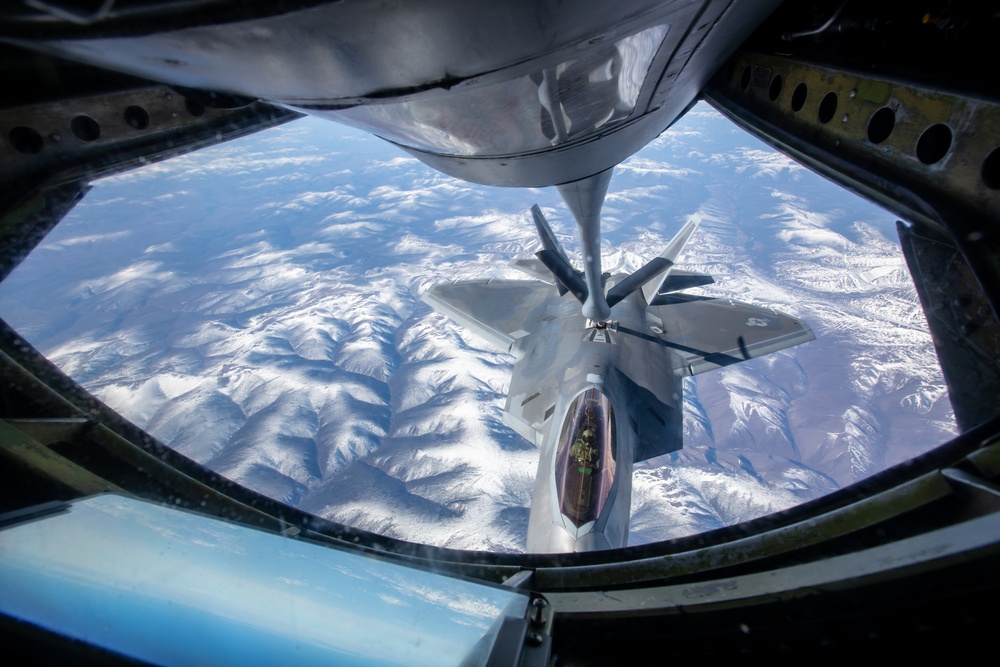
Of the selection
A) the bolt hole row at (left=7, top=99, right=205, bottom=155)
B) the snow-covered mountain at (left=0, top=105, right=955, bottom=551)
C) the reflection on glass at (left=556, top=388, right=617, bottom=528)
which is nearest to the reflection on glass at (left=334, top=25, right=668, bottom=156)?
the bolt hole row at (left=7, top=99, right=205, bottom=155)

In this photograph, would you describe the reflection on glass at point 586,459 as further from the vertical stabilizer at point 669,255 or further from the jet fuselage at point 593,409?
the vertical stabilizer at point 669,255

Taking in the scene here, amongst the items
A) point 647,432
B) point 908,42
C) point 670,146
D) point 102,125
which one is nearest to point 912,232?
point 908,42

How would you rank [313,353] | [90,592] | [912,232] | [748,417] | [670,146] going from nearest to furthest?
1. [90,592]
2. [912,232]
3. [748,417]
4. [313,353]
5. [670,146]

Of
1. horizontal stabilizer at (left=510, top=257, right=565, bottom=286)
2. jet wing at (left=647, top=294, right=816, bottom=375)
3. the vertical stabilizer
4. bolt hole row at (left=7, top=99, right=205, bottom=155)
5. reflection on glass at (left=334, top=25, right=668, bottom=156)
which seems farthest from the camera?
horizontal stabilizer at (left=510, top=257, right=565, bottom=286)

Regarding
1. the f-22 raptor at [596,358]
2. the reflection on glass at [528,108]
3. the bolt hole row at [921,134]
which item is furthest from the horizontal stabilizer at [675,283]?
the reflection on glass at [528,108]

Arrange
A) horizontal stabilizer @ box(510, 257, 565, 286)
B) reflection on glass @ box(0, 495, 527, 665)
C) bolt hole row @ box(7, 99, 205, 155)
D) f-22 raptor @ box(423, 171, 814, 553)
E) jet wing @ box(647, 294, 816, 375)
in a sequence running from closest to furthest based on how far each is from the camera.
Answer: reflection on glass @ box(0, 495, 527, 665) < bolt hole row @ box(7, 99, 205, 155) < f-22 raptor @ box(423, 171, 814, 553) < jet wing @ box(647, 294, 816, 375) < horizontal stabilizer @ box(510, 257, 565, 286)

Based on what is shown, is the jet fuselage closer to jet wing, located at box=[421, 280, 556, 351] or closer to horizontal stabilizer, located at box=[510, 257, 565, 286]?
jet wing, located at box=[421, 280, 556, 351]

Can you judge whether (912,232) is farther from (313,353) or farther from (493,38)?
(313,353)
